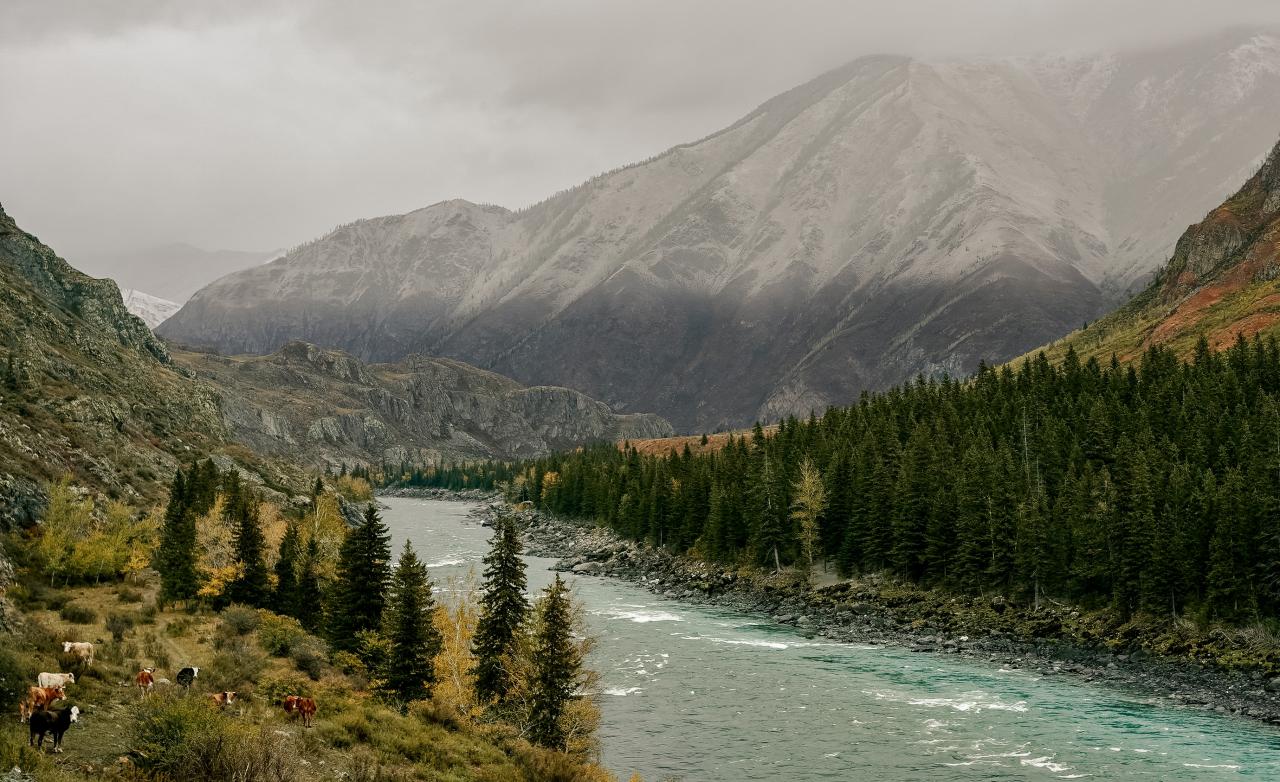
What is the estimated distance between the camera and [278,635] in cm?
5172

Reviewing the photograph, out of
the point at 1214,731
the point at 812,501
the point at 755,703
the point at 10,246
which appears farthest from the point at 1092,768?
the point at 10,246

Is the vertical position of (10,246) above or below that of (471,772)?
above

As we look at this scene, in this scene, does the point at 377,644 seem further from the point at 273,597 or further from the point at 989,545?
the point at 989,545

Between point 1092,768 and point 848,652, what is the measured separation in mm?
29886

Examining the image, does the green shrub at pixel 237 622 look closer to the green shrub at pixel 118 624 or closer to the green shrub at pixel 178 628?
the green shrub at pixel 178 628

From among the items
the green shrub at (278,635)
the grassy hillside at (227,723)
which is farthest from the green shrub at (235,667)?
the green shrub at (278,635)

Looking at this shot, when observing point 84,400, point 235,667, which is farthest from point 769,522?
point 84,400

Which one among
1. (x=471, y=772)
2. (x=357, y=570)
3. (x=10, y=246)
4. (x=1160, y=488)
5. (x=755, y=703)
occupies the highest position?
(x=10, y=246)

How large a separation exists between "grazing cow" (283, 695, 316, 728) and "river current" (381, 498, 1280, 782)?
16740 mm

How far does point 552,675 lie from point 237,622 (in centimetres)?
2555

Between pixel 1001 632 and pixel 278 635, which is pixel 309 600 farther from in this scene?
pixel 1001 632

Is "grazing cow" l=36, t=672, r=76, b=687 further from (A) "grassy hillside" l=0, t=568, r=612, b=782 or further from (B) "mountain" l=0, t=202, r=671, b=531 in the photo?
(B) "mountain" l=0, t=202, r=671, b=531

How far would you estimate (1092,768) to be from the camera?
146ft

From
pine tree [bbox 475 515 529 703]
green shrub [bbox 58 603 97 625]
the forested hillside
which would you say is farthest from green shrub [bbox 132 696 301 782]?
the forested hillside
